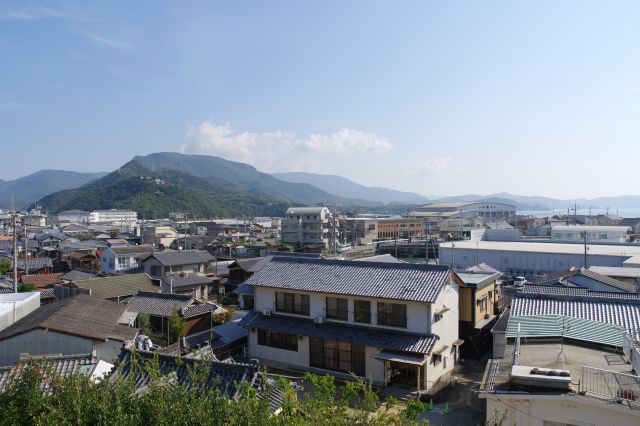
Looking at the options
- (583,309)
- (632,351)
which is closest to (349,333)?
(583,309)

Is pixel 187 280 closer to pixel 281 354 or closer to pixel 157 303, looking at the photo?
pixel 157 303

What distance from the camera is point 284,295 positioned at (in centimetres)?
1822

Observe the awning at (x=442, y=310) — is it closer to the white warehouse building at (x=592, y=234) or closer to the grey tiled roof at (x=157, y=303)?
the grey tiled roof at (x=157, y=303)

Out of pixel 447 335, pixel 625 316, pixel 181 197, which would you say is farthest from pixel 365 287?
pixel 181 197

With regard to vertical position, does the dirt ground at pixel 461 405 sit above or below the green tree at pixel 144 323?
below

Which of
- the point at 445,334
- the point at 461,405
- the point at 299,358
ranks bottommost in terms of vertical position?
the point at 461,405

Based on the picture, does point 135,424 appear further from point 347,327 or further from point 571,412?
point 347,327

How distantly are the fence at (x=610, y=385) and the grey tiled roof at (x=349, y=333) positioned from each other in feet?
21.7

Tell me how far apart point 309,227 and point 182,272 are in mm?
38152

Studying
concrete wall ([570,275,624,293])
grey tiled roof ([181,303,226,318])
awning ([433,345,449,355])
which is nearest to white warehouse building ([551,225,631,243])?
concrete wall ([570,275,624,293])

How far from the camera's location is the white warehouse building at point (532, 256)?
131 feet

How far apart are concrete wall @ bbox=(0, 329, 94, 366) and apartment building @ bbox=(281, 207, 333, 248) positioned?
55.1 metres

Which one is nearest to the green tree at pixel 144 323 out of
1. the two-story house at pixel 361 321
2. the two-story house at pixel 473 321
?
the two-story house at pixel 361 321

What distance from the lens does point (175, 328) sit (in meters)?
20.1
